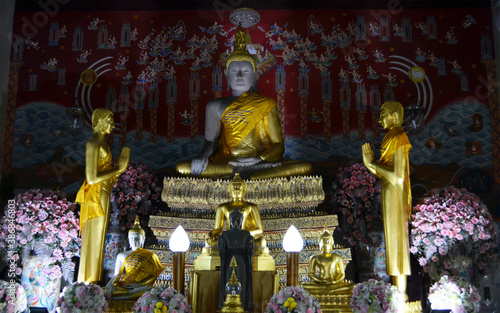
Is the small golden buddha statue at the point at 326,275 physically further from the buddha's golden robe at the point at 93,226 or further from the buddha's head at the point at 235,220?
the buddha's golden robe at the point at 93,226

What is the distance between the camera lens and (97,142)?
4.64 meters

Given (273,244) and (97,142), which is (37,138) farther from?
(273,244)

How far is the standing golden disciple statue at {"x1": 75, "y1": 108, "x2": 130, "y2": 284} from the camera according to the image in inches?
173

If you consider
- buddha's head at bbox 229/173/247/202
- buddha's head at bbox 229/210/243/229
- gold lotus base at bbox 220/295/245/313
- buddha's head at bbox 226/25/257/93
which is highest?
buddha's head at bbox 226/25/257/93

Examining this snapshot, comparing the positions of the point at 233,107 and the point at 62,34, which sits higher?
the point at 62,34

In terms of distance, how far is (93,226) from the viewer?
449 cm

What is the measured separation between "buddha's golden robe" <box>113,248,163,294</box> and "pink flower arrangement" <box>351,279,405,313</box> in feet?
4.96

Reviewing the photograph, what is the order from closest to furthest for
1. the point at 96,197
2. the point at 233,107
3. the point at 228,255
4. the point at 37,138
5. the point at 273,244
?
1. the point at 228,255
2. the point at 96,197
3. the point at 273,244
4. the point at 233,107
5. the point at 37,138

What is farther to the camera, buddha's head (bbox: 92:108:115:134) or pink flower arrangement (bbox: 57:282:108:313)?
buddha's head (bbox: 92:108:115:134)

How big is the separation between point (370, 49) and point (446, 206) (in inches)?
89.8

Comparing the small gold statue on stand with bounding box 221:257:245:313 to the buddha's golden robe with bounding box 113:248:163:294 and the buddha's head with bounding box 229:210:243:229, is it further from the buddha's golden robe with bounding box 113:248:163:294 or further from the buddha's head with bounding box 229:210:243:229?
the buddha's golden robe with bounding box 113:248:163:294

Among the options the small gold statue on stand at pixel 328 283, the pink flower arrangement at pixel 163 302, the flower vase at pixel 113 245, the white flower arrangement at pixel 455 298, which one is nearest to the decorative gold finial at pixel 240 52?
the flower vase at pixel 113 245

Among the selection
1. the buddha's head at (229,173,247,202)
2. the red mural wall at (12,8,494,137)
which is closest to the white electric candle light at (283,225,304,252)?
the buddha's head at (229,173,247,202)

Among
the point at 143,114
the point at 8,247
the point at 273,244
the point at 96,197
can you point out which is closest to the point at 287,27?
the point at 143,114
